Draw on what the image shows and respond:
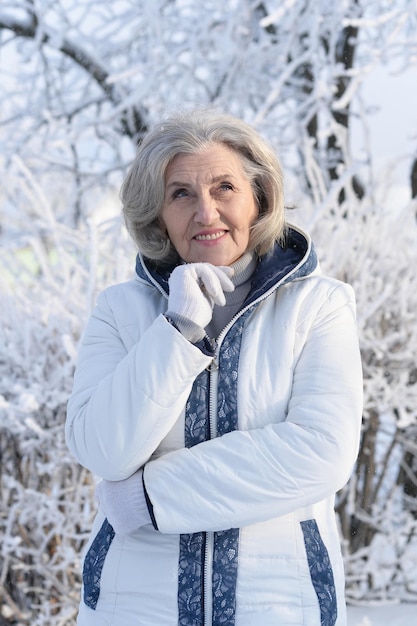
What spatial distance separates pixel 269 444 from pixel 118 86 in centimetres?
488

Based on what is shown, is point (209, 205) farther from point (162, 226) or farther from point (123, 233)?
point (123, 233)

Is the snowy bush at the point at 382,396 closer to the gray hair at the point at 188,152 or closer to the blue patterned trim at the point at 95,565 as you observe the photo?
the gray hair at the point at 188,152

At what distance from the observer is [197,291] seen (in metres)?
1.53

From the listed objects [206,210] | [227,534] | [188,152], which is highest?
[188,152]

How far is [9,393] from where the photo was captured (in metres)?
3.28

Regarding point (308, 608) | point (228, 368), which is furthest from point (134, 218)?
point (308, 608)

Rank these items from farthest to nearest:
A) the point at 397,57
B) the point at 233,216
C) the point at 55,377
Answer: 1. the point at 397,57
2. the point at 55,377
3. the point at 233,216

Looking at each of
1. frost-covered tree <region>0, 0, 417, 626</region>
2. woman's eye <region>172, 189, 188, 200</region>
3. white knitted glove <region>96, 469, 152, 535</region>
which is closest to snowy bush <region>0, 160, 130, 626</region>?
frost-covered tree <region>0, 0, 417, 626</region>

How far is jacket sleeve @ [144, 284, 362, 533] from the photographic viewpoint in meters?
1.49

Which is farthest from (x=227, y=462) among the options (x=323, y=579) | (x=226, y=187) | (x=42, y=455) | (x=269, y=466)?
(x=42, y=455)

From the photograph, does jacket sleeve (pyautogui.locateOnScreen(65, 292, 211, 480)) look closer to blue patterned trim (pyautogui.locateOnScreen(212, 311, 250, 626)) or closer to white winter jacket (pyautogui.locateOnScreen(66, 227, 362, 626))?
Answer: white winter jacket (pyautogui.locateOnScreen(66, 227, 362, 626))

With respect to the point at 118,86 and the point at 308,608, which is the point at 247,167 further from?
the point at 118,86

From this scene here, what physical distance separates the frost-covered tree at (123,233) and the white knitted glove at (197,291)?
26.3 inches

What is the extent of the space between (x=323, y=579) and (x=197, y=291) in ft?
2.06
